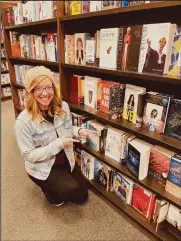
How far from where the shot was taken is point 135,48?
1.23 meters

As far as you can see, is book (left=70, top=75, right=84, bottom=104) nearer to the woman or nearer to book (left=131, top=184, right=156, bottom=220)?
the woman

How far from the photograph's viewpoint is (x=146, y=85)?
4.93 ft

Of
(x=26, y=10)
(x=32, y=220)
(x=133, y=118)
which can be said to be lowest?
(x=32, y=220)

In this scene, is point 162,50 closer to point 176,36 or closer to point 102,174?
point 176,36

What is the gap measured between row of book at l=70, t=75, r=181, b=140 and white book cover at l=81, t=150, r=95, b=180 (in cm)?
46

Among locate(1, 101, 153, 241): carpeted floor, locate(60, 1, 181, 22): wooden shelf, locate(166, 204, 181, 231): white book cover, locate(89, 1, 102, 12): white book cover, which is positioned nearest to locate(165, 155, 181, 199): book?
locate(166, 204, 181, 231): white book cover

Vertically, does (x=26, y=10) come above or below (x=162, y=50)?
above

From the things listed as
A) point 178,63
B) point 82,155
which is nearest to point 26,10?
point 82,155

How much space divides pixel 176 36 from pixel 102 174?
1221 mm

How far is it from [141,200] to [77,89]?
105 centimetres

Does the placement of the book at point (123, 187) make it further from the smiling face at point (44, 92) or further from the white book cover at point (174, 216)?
the smiling face at point (44, 92)

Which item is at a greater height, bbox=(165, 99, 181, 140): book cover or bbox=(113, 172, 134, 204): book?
bbox=(165, 99, 181, 140): book cover

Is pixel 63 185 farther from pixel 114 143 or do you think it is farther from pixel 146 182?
pixel 146 182

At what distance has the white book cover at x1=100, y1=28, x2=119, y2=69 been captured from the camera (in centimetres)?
132
